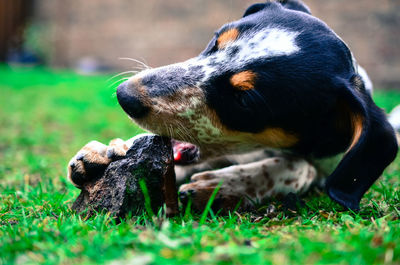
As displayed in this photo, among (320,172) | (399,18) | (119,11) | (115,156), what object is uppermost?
(119,11)

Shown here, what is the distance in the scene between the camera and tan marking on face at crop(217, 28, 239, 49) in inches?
94.7

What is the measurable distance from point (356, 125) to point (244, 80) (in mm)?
662

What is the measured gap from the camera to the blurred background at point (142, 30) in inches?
377

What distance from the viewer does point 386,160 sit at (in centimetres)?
220

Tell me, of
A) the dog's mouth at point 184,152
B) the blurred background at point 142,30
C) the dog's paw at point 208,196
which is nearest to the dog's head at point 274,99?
the dog's mouth at point 184,152

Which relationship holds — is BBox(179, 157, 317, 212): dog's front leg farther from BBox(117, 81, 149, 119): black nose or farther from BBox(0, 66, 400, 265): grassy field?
BBox(117, 81, 149, 119): black nose

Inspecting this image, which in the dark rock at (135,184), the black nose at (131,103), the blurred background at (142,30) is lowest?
the dark rock at (135,184)

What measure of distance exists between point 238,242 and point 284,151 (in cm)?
124

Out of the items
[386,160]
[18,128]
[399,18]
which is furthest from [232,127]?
[399,18]

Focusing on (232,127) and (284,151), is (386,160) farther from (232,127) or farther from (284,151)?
(232,127)

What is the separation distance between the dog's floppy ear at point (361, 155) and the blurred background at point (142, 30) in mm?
7808

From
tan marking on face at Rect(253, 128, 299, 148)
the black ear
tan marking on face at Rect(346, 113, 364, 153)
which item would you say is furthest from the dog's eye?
the black ear

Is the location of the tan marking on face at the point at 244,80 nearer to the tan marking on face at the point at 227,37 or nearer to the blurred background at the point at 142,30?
the tan marking on face at the point at 227,37

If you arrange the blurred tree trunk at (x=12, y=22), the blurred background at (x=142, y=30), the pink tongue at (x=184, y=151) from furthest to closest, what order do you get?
the blurred tree trunk at (x=12, y=22)
the blurred background at (x=142, y=30)
the pink tongue at (x=184, y=151)
